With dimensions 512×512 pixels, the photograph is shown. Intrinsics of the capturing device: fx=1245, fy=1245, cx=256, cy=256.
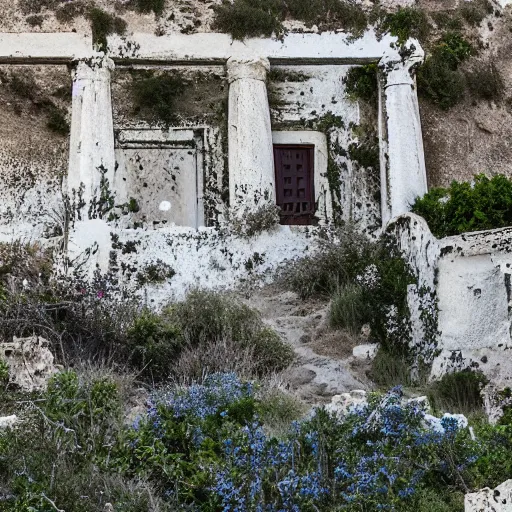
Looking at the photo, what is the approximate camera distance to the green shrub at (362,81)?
19562mm

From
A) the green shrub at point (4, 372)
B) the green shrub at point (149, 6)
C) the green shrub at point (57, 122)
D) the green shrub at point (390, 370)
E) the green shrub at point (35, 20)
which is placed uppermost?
the green shrub at point (149, 6)

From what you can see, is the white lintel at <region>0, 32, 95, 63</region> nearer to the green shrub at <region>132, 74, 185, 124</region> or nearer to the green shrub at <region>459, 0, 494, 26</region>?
the green shrub at <region>132, 74, 185, 124</region>

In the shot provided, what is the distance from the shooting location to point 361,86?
19531 millimetres

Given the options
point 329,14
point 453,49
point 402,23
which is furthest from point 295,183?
point 453,49

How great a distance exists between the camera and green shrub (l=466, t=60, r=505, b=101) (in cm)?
2014

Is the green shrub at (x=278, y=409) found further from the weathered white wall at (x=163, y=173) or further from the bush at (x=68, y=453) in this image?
the weathered white wall at (x=163, y=173)

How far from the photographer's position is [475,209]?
51.7ft

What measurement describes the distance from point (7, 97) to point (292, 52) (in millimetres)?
4463

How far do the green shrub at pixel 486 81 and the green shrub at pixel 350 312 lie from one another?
5666 mm

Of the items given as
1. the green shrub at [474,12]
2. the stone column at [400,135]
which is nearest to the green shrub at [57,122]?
the stone column at [400,135]

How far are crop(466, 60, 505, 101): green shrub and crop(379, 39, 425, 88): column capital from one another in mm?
1272

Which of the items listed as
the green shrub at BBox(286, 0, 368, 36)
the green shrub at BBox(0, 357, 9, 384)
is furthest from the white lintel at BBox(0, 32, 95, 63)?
the green shrub at BBox(0, 357, 9, 384)

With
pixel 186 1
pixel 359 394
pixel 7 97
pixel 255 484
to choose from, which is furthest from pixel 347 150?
pixel 255 484

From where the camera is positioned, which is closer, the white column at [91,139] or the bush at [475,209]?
the bush at [475,209]
